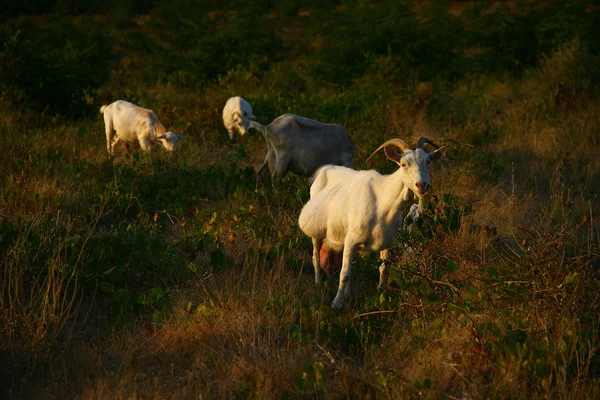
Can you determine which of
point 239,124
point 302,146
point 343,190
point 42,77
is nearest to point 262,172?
point 302,146

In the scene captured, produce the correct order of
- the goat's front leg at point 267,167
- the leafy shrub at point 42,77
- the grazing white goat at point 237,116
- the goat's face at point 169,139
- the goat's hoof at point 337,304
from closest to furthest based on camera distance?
the goat's hoof at point 337,304 → the goat's front leg at point 267,167 → the goat's face at point 169,139 → the grazing white goat at point 237,116 → the leafy shrub at point 42,77

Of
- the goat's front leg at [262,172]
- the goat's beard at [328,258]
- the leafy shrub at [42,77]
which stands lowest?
the goat's beard at [328,258]

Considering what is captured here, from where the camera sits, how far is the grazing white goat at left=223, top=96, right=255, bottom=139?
39.9ft

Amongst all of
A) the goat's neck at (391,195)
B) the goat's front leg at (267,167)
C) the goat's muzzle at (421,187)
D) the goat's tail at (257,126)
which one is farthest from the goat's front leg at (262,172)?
the goat's muzzle at (421,187)

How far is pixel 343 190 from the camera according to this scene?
6246 mm

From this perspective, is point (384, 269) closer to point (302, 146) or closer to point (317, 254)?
point (317, 254)

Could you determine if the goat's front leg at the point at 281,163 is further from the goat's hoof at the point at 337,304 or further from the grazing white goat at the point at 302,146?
the goat's hoof at the point at 337,304

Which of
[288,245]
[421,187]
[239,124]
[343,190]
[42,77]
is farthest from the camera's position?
[42,77]

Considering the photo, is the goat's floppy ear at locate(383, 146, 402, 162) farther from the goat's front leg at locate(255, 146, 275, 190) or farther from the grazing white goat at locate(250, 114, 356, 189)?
the goat's front leg at locate(255, 146, 275, 190)

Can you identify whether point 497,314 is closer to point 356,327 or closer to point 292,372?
point 356,327

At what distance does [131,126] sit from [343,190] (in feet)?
23.0

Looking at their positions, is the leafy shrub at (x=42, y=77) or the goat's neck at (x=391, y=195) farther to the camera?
the leafy shrub at (x=42, y=77)

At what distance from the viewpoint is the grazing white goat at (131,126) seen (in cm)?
1202

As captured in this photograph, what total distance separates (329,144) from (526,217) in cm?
267
